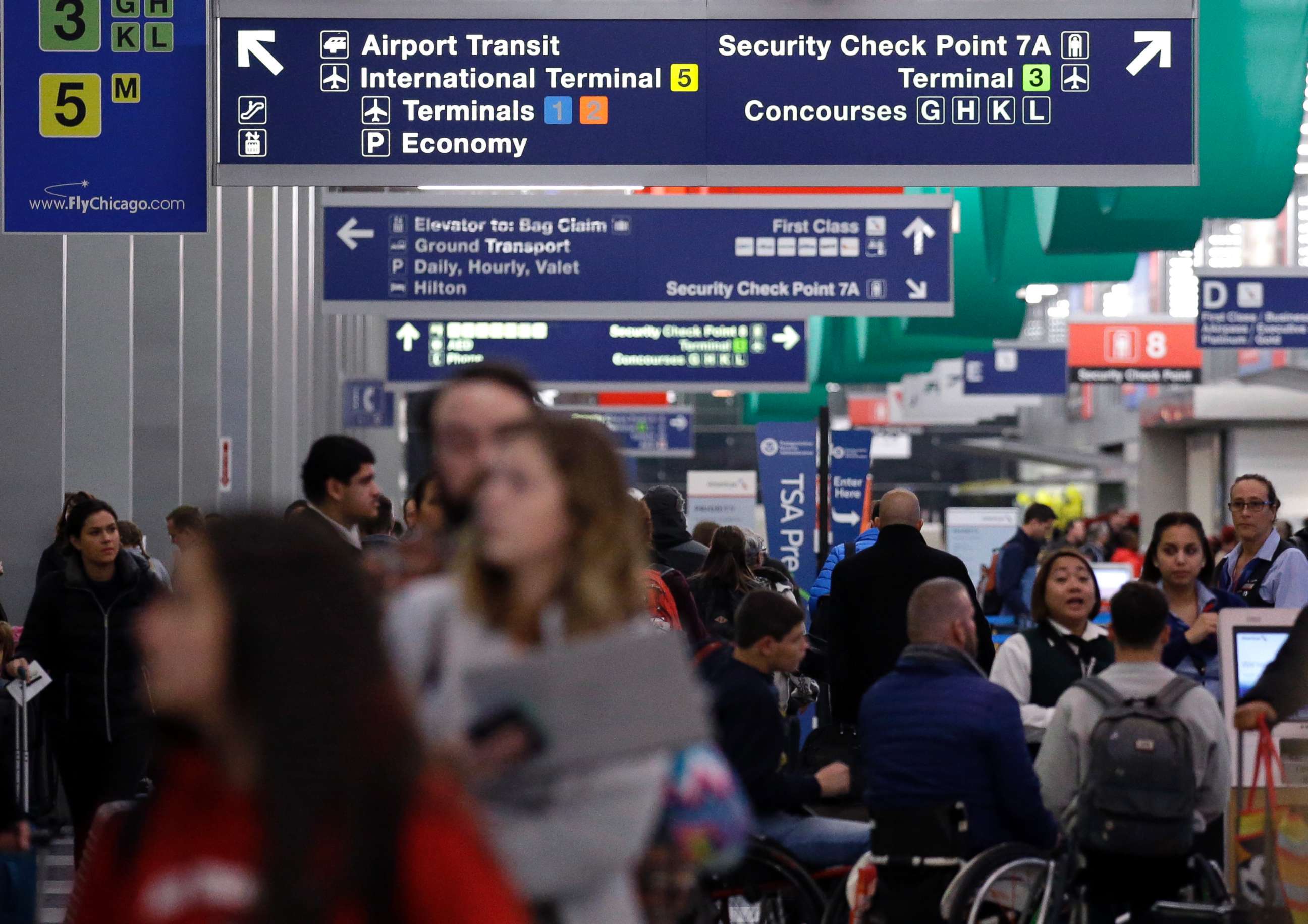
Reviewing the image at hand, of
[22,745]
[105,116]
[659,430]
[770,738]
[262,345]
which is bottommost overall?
[22,745]

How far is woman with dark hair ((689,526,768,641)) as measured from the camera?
835 cm

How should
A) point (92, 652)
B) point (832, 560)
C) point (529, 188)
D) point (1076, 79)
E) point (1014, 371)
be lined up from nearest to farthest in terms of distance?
point (92, 652) < point (1076, 79) < point (529, 188) < point (832, 560) < point (1014, 371)

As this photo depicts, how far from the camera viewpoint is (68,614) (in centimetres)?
689

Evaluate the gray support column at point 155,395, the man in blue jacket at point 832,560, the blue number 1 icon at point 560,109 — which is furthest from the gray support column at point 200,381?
the blue number 1 icon at point 560,109

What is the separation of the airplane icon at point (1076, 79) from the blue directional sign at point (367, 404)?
19.3 m

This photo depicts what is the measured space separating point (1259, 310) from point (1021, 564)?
5.65 m

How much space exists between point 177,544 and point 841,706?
378 cm

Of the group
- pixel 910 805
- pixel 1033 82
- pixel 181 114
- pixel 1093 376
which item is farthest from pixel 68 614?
pixel 1093 376

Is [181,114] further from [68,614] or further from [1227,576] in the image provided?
[1227,576]

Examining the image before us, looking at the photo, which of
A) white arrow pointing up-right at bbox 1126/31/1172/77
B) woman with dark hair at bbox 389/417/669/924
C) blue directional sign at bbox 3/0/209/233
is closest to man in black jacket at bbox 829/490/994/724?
white arrow pointing up-right at bbox 1126/31/1172/77

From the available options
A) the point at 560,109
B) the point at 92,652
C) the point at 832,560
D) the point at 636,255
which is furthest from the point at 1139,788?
the point at 636,255

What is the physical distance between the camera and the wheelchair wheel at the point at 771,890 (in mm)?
5238

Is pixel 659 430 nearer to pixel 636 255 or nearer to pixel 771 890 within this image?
pixel 636 255

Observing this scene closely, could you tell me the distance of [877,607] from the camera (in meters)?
7.70
